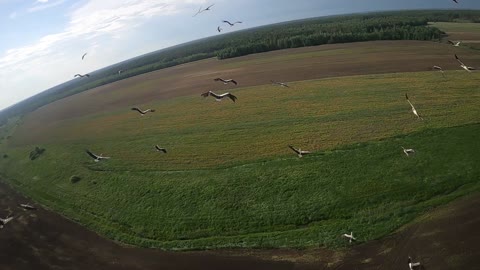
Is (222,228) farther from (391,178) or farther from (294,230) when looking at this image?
(391,178)

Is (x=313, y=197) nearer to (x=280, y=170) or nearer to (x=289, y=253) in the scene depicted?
(x=280, y=170)

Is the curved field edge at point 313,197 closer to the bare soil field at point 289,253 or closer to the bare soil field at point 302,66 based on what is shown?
the bare soil field at point 289,253

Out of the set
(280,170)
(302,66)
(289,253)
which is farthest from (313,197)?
(302,66)

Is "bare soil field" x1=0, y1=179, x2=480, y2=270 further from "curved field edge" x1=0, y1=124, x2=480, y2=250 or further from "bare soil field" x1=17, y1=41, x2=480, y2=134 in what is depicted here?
"bare soil field" x1=17, y1=41, x2=480, y2=134

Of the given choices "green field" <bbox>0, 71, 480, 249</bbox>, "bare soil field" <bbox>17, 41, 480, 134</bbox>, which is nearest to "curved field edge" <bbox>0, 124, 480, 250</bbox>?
"green field" <bbox>0, 71, 480, 249</bbox>

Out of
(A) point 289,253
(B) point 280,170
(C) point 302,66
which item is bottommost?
(C) point 302,66

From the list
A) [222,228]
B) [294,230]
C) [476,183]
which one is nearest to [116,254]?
[222,228]
